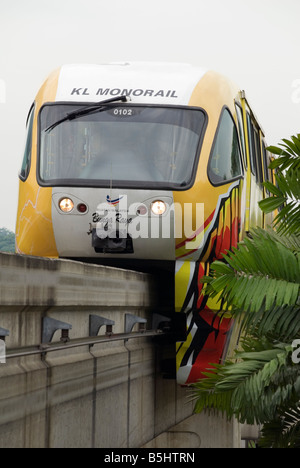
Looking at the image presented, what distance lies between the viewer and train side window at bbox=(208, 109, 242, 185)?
47.0 ft

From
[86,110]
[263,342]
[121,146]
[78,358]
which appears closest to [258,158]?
[121,146]

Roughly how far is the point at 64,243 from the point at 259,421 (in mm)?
4567

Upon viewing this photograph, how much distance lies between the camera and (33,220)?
1427cm

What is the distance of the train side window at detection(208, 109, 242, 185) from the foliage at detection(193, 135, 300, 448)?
10.6 feet

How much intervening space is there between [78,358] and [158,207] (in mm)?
4085

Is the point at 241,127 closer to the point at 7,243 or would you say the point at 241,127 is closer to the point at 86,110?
the point at 86,110

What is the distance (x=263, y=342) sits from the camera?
1098 centimetres

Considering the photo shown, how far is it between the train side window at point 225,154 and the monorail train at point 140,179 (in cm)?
2

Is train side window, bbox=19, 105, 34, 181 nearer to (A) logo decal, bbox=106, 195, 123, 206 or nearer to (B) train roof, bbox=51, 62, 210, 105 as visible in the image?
(B) train roof, bbox=51, 62, 210, 105

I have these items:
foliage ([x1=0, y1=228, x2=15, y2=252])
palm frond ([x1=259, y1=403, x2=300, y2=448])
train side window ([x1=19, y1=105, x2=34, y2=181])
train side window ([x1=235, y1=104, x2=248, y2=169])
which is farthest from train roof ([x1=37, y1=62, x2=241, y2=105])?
foliage ([x1=0, y1=228, x2=15, y2=252])

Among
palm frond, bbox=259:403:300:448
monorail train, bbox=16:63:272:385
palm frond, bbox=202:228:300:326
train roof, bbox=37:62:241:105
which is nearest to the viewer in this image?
palm frond, bbox=202:228:300:326

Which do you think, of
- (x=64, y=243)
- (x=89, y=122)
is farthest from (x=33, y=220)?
(x=89, y=122)
